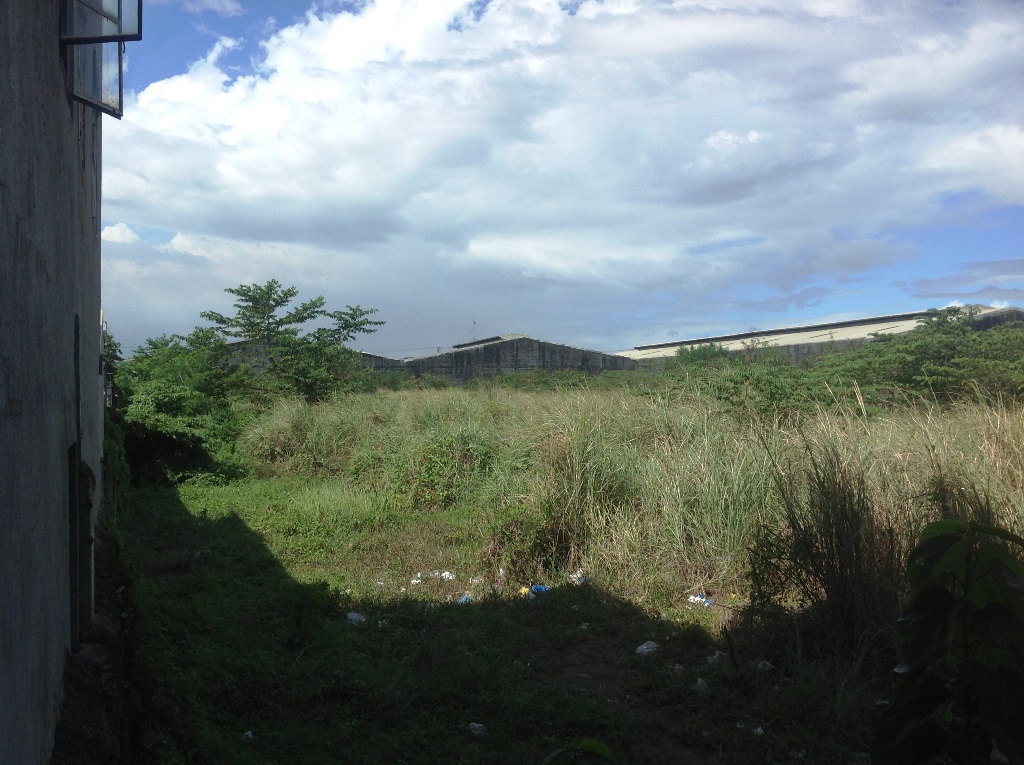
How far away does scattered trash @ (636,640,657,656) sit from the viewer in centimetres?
539

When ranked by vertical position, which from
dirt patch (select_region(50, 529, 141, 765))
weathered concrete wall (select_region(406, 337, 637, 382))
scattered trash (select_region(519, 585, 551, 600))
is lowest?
scattered trash (select_region(519, 585, 551, 600))

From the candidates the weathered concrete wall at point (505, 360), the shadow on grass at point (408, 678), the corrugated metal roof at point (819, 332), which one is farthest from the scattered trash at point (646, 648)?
the weathered concrete wall at point (505, 360)

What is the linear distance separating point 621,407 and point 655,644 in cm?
475

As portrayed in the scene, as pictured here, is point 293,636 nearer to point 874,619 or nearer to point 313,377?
point 874,619

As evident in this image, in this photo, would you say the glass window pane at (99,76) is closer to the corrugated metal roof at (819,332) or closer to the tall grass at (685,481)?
the tall grass at (685,481)

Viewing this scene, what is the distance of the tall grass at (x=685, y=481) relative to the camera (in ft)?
18.4

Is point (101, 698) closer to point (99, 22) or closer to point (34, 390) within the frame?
point (34, 390)

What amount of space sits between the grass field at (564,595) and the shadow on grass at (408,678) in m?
0.02

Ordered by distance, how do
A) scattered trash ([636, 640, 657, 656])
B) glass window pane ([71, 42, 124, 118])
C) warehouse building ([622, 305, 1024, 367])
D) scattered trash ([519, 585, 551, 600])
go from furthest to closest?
warehouse building ([622, 305, 1024, 367]) → scattered trash ([519, 585, 551, 600]) → scattered trash ([636, 640, 657, 656]) → glass window pane ([71, 42, 124, 118])

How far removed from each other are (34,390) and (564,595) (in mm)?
5121

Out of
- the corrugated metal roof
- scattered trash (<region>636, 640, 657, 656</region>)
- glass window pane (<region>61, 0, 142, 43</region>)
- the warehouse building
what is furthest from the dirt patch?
the corrugated metal roof

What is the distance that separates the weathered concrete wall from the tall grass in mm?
17347

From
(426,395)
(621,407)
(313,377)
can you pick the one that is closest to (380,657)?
(621,407)

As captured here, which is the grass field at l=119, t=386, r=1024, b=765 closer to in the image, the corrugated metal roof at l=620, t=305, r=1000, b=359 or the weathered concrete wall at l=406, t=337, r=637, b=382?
the corrugated metal roof at l=620, t=305, r=1000, b=359
